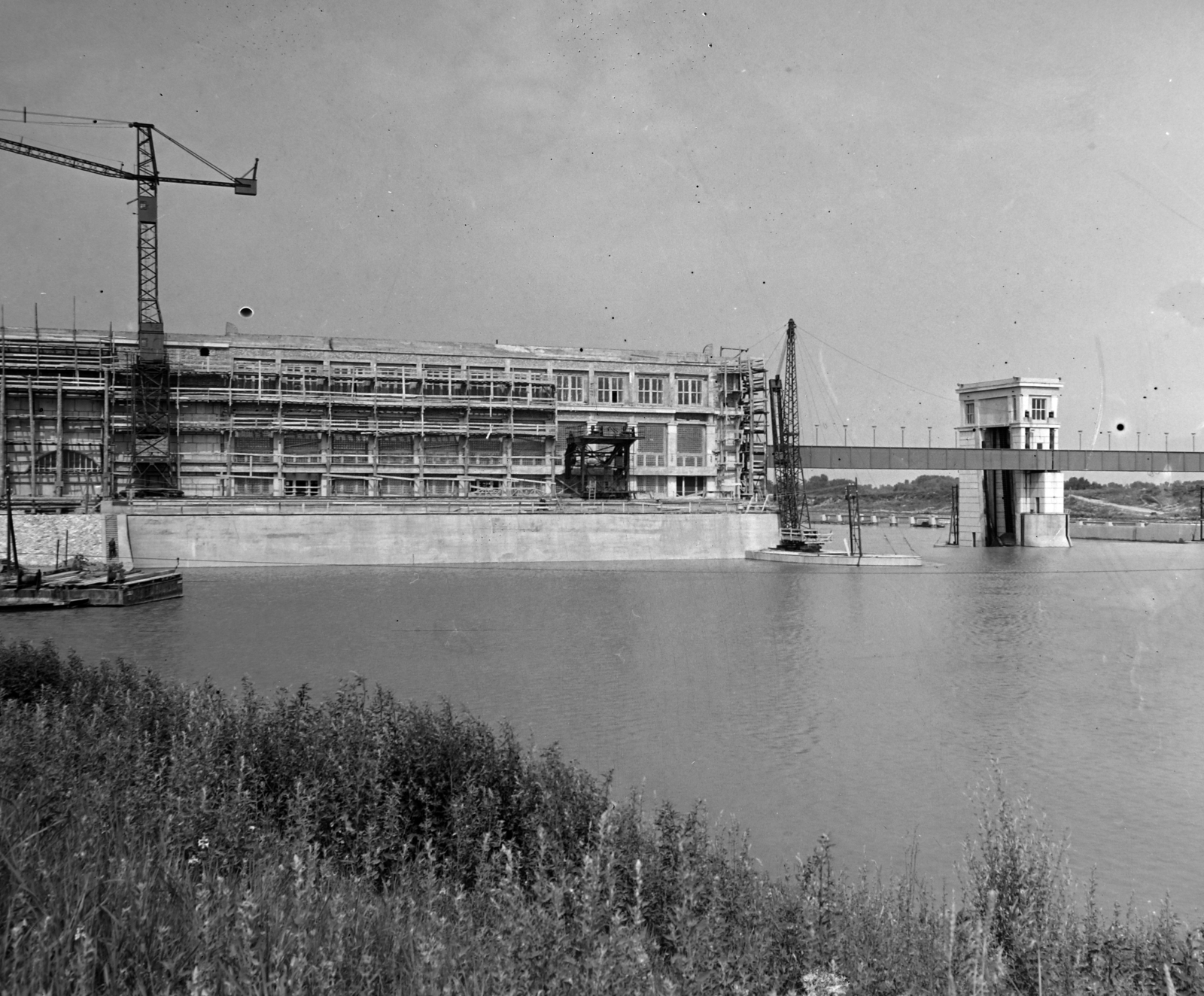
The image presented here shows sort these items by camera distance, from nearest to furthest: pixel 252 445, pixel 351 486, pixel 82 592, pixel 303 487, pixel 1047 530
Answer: pixel 82 592, pixel 252 445, pixel 303 487, pixel 351 486, pixel 1047 530

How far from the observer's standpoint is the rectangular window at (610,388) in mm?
76812

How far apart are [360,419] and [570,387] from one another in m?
16.5

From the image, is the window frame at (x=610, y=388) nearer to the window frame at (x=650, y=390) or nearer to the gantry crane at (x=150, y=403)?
the window frame at (x=650, y=390)

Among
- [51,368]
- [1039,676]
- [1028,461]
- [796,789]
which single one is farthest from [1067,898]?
[1028,461]

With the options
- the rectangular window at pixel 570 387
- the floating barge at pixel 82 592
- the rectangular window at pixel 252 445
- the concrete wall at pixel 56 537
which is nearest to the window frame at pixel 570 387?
the rectangular window at pixel 570 387

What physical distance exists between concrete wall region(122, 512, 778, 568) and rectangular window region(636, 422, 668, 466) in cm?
1094

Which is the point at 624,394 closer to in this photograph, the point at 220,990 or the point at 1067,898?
the point at 1067,898

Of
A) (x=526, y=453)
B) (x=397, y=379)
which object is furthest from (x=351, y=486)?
(x=526, y=453)

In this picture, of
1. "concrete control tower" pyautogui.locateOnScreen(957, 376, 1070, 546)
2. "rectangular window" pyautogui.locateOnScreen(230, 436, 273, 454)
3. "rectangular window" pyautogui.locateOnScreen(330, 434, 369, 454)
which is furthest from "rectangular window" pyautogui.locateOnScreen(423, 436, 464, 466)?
"concrete control tower" pyautogui.locateOnScreen(957, 376, 1070, 546)

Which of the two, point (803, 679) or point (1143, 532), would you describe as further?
point (1143, 532)

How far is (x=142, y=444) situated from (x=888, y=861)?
65.1 metres

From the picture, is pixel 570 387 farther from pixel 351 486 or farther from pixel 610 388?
pixel 351 486

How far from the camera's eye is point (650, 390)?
77812 mm

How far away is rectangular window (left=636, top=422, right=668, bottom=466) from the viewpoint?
7681 centimetres
